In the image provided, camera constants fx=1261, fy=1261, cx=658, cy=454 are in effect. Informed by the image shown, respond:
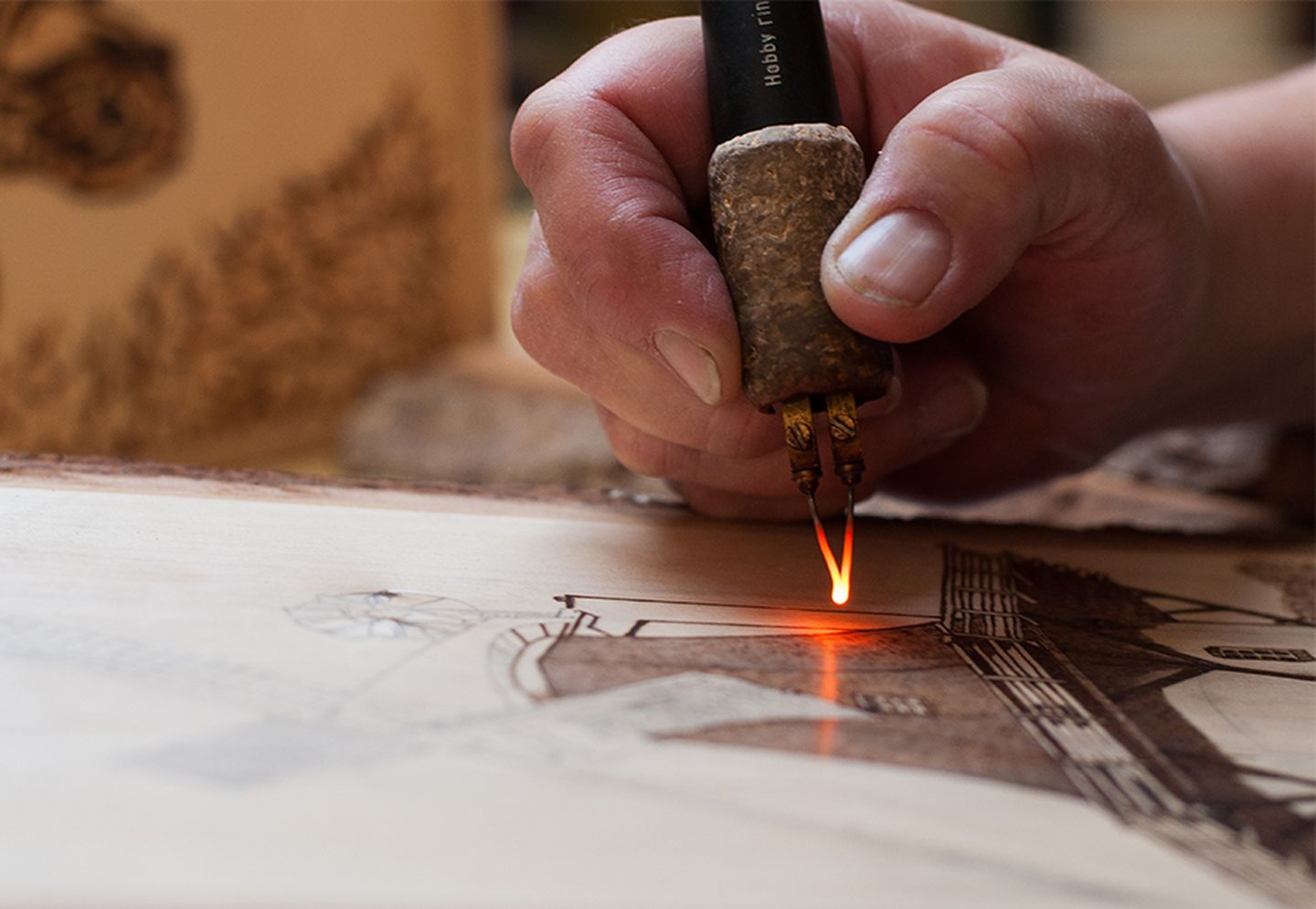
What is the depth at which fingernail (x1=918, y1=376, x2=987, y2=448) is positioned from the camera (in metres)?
0.97

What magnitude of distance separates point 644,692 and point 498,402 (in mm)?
1452

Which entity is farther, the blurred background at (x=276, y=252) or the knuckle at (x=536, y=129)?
the blurred background at (x=276, y=252)

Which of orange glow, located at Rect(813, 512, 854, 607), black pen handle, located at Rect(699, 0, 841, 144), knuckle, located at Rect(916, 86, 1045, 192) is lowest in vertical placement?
orange glow, located at Rect(813, 512, 854, 607)

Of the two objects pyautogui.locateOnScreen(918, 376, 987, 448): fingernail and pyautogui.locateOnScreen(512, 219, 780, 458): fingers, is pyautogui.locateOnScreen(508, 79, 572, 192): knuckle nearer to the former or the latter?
pyautogui.locateOnScreen(512, 219, 780, 458): fingers

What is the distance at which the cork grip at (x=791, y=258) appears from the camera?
711 mm

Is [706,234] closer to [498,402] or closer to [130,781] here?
[130,781]

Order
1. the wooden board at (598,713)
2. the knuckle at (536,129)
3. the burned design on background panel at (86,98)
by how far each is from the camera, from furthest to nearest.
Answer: the burned design on background panel at (86,98) → the knuckle at (536,129) → the wooden board at (598,713)

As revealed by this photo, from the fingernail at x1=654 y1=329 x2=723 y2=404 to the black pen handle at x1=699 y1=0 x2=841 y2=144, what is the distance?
0.43ft

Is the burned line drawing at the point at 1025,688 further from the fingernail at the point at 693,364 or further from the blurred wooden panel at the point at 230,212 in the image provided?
the blurred wooden panel at the point at 230,212

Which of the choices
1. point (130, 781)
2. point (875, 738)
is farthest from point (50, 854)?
point (875, 738)

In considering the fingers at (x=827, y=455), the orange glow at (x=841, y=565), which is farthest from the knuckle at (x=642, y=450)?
the orange glow at (x=841, y=565)

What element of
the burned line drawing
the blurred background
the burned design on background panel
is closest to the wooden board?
the burned line drawing

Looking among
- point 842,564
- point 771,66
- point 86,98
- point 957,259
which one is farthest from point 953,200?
point 86,98

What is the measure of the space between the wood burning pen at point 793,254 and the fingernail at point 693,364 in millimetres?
21
